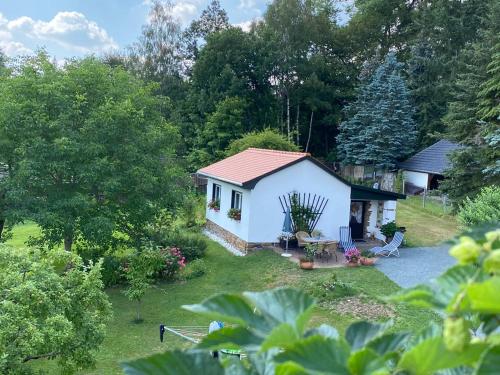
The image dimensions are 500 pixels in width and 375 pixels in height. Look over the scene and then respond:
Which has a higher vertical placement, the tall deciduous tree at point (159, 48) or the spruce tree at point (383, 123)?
the tall deciduous tree at point (159, 48)

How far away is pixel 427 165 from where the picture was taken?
29906mm

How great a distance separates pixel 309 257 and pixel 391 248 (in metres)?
3.28

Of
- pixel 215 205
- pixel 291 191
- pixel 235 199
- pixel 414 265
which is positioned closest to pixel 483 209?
pixel 414 265

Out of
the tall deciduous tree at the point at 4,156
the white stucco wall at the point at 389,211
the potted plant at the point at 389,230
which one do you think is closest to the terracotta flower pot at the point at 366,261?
the potted plant at the point at 389,230

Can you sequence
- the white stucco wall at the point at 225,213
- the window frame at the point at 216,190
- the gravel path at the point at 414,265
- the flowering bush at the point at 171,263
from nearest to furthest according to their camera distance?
1. the gravel path at the point at 414,265
2. the flowering bush at the point at 171,263
3. the white stucco wall at the point at 225,213
4. the window frame at the point at 216,190

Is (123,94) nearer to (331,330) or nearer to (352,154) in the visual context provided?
(331,330)

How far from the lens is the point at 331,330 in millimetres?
967

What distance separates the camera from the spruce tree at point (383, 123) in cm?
3222

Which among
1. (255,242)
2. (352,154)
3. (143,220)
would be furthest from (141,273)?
(352,154)

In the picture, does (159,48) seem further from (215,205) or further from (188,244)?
(188,244)

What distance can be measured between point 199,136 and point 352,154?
1101cm

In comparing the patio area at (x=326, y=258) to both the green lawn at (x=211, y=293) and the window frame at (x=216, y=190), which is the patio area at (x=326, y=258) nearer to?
the green lawn at (x=211, y=293)

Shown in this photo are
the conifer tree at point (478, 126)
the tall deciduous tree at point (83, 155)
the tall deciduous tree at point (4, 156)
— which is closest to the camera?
the tall deciduous tree at point (83, 155)

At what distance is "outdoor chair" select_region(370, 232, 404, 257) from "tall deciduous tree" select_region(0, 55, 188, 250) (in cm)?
698
